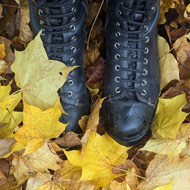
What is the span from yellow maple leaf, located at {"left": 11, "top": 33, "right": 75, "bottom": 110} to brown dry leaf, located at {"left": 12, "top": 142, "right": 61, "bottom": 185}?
0.16 meters

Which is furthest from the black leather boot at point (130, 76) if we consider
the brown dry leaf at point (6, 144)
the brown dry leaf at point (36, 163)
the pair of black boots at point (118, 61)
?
the brown dry leaf at point (6, 144)

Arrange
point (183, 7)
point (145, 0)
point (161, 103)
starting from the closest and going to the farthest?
1. point (145, 0)
2. point (161, 103)
3. point (183, 7)

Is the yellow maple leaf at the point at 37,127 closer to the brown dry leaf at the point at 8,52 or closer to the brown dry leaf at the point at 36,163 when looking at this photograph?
the brown dry leaf at the point at 36,163

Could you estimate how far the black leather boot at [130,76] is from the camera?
839 millimetres

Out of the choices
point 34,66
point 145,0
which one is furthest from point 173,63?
point 34,66

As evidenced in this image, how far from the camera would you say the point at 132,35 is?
0.85 m

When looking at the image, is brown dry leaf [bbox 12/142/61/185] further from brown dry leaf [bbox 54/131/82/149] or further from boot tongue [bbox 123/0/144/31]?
boot tongue [bbox 123/0/144/31]

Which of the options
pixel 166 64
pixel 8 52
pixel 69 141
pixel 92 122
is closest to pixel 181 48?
pixel 166 64

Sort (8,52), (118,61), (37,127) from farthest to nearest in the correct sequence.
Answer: (8,52) → (118,61) → (37,127)

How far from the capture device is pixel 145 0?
2.54 ft

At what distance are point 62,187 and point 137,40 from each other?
0.57 m

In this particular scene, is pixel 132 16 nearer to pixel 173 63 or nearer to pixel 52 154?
pixel 173 63

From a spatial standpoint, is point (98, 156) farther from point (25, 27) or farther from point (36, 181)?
point (25, 27)

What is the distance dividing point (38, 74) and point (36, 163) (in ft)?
1.03
